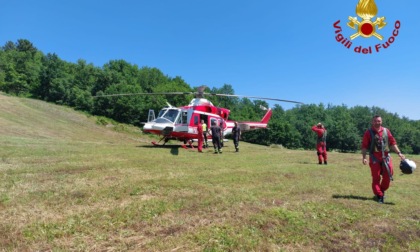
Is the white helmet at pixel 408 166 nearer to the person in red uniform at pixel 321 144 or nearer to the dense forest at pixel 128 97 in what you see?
the person in red uniform at pixel 321 144

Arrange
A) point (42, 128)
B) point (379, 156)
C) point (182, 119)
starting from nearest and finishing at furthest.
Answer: point (379, 156), point (182, 119), point (42, 128)

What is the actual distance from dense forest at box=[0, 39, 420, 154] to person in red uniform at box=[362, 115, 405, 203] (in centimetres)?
4530

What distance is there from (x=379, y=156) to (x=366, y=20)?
6.25m

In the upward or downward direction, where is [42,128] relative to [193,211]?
downward

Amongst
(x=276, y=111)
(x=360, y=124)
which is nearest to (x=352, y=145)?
(x=360, y=124)

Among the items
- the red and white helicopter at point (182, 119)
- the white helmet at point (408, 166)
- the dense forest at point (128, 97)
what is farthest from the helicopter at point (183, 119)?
the dense forest at point (128, 97)

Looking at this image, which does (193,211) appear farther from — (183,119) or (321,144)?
(183,119)

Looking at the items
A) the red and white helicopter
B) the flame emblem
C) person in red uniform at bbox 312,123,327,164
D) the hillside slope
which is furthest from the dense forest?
the flame emblem

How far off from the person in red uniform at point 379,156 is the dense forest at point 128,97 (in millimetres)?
45304

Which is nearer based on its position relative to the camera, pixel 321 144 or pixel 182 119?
pixel 321 144

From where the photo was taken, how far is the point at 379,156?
6.91 m

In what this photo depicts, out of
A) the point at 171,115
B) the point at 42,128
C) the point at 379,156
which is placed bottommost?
the point at 42,128

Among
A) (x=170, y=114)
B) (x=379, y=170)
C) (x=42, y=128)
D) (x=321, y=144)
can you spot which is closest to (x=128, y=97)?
(x=42, y=128)

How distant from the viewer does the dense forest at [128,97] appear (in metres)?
58.8
